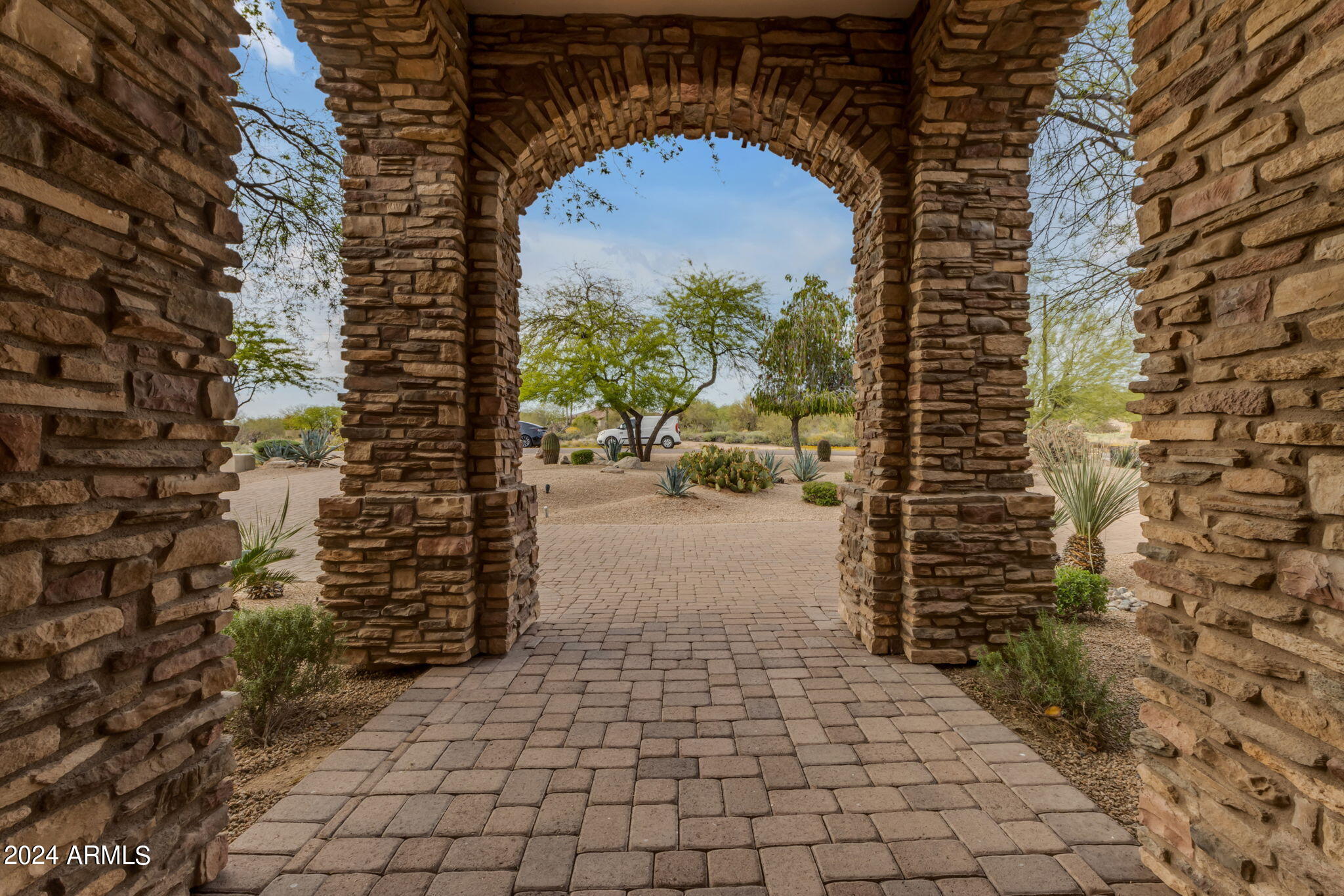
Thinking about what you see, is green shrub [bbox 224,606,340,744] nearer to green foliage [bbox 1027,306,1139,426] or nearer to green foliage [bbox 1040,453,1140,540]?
green foliage [bbox 1040,453,1140,540]

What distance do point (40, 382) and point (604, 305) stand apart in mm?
15190

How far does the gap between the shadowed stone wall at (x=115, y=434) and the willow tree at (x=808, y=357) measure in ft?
54.9

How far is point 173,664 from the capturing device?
5.37ft

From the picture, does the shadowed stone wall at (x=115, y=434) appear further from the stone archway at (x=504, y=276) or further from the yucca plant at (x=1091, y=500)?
the yucca plant at (x=1091, y=500)

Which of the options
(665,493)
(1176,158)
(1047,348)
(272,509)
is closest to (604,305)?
(665,493)

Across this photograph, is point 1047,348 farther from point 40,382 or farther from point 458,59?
point 40,382

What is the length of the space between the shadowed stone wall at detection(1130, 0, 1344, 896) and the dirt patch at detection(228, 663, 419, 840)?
3.24m

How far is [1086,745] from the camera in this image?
9.04ft

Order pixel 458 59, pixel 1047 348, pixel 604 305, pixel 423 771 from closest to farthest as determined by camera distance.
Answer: pixel 423 771, pixel 458 59, pixel 1047 348, pixel 604 305

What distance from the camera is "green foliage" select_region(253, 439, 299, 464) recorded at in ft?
53.0

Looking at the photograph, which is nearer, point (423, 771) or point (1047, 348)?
point (423, 771)

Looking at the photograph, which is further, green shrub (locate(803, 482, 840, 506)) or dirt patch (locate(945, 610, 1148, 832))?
green shrub (locate(803, 482, 840, 506))

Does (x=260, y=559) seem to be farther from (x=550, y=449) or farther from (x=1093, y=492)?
(x=550, y=449)

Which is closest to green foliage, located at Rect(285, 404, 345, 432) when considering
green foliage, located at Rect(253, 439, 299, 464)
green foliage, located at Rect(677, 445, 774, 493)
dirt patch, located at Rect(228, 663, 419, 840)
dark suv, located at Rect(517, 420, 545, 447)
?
green foliage, located at Rect(253, 439, 299, 464)
